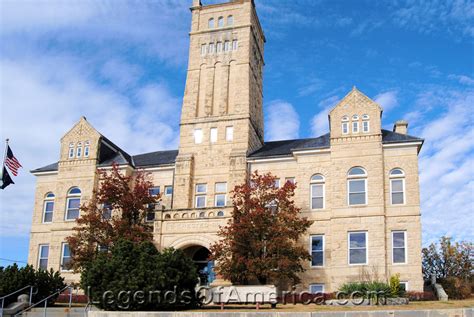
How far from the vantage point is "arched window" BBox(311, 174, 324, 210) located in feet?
127

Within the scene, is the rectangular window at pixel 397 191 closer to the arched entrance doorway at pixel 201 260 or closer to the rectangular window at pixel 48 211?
the arched entrance doorway at pixel 201 260

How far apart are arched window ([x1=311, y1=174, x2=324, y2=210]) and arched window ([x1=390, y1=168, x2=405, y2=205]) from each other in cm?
445

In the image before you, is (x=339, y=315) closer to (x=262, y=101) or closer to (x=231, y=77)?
(x=231, y=77)

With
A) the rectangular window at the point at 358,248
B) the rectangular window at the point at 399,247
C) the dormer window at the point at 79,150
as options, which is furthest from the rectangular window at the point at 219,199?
the rectangular window at the point at 399,247

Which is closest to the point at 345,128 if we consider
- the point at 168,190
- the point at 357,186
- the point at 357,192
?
the point at 357,186

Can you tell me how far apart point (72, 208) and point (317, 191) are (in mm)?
17975

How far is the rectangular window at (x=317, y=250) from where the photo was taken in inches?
1474

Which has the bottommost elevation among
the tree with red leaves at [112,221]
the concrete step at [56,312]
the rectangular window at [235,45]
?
the concrete step at [56,312]

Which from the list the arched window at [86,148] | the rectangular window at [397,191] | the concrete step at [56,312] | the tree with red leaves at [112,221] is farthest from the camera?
the arched window at [86,148]

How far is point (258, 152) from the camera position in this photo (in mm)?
42500

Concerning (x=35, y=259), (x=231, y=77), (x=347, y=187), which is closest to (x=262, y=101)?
(x=231, y=77)

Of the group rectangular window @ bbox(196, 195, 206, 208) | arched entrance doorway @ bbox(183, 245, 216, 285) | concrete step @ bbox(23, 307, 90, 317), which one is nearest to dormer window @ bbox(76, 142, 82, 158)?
rectangular window @ bbox(196, 195, 206, 208)

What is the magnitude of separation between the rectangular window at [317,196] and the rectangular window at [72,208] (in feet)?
55.8

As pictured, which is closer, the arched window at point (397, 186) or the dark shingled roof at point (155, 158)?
the arched window at point (397, 186)
